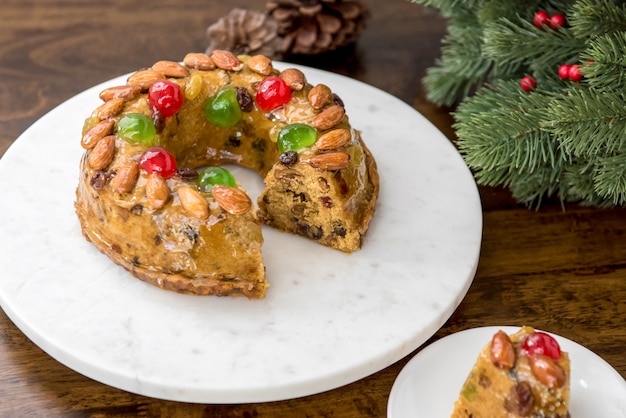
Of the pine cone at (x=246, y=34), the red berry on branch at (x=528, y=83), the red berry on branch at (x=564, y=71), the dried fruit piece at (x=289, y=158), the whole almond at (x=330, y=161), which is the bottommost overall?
the pine cone at (x=246, y=34)

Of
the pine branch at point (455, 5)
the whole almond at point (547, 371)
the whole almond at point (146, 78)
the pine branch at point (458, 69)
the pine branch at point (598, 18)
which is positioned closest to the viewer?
the whole almond at point (547, 371)

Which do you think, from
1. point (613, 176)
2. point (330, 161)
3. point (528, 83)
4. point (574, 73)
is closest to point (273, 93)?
point (330, 161)

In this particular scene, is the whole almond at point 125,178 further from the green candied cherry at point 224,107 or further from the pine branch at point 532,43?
the pine branch at point 532,43

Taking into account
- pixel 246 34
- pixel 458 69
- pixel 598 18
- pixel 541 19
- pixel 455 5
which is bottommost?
pixel 246 34

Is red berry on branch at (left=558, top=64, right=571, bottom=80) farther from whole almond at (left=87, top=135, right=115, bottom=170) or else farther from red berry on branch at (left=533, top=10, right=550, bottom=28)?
whole almond at (left=87, top=135, right=115, bottom=170)

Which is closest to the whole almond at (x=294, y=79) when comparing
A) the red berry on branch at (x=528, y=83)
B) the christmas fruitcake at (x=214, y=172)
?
the christmas fruitcake at (x=214, y=172)

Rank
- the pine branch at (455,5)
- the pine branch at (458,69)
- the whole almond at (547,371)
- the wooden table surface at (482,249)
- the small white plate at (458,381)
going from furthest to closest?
the pine branch at (458,69) → the pine branch at (455,5) → the wooden table surface at (482,249) → the small white plate at (458,381) → the whole almond at (547,371)

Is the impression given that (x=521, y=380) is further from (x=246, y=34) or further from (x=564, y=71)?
(x=246, y=34)
